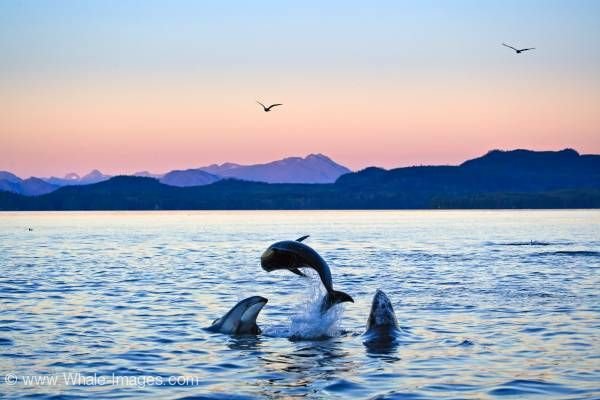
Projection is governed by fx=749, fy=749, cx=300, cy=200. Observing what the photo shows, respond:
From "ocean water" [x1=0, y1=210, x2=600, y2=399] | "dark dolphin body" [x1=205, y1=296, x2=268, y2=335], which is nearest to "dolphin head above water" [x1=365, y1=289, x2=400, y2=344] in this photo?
"ocean water" [x1=0, y1=210, x2=600, y2=399]

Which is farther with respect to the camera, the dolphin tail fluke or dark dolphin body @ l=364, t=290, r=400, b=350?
dark dolphin body @ l=364, t=290, r=400, b=350

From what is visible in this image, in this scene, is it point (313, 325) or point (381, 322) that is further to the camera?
point (313, 325)

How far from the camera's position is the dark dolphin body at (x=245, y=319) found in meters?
21.6

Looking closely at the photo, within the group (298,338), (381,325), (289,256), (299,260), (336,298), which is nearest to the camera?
(336,298)

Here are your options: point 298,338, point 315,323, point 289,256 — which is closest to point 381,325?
point 315,323

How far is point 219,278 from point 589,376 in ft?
80.5

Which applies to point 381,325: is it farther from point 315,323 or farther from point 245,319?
→ point 245,319

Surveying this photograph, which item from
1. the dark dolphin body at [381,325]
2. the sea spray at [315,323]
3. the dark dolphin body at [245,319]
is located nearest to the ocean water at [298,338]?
the sea spray at [315,323]

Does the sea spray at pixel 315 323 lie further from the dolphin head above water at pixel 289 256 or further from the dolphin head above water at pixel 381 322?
the dolphin head above water at pixel 289 256

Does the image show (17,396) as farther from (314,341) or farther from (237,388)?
(314,341)

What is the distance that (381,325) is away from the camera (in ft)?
70.6

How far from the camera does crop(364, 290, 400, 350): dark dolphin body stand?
2034 cm

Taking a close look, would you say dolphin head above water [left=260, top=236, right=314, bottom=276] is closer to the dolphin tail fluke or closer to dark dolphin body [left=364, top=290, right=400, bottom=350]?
the dolphin tail fluke

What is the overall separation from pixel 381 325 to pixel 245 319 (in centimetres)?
392
